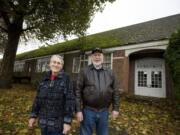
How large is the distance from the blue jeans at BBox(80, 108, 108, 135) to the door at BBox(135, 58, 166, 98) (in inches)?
531

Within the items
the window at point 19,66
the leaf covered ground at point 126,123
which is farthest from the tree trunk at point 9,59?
the window at point 19,66

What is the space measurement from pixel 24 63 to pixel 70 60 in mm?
14797

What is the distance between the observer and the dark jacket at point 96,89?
159 inches

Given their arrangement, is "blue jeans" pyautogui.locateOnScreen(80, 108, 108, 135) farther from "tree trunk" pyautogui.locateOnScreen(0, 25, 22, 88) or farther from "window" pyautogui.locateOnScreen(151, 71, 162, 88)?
"tree trunk" pyautogui.locateOnScreen(0, 25, 22, 88)

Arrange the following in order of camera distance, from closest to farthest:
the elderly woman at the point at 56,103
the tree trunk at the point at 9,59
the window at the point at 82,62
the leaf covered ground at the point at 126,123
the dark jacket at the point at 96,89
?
the elderly woman at the point at 56,103, the dark jacket at the point at 96,89, the leaf covered ground at the point at 126,123, the tree trunk at the point at 9,59, the window at the point at 82,62

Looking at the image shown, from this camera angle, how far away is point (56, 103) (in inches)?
138

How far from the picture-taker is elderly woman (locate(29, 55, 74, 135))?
3.47 metres

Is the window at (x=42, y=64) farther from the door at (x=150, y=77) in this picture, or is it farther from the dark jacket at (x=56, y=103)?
the dark jacket at (x=56, y=103)

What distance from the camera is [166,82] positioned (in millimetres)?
15852

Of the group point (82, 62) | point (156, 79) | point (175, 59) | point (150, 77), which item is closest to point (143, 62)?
point (150, 77)

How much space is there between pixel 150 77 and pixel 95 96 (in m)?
14.5

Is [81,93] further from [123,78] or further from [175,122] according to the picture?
[123,78]

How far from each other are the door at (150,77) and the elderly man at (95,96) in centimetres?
1348

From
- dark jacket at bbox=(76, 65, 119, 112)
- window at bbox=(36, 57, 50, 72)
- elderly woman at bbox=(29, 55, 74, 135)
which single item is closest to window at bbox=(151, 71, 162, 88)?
dark jacket at bbox=(76, 65, 119, 112)
